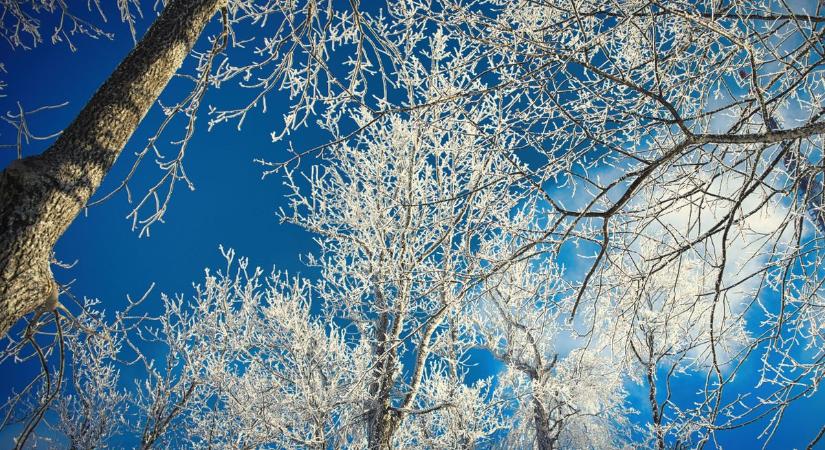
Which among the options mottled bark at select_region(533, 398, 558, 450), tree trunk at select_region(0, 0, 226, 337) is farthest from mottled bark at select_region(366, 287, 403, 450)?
mottled bark at select_region(533, 398, 558, 450)

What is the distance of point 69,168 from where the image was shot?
1492 mm

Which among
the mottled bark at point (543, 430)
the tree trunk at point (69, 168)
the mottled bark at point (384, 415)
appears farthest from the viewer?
the mottled bark at point (543, 430)

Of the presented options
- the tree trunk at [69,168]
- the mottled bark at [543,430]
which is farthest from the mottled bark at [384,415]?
the mottled bark at [543,430]

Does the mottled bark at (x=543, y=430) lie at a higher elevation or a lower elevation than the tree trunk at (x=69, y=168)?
higher

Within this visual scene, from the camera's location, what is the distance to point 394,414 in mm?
4816

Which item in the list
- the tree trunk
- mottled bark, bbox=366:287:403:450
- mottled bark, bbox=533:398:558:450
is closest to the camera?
the tree trunk

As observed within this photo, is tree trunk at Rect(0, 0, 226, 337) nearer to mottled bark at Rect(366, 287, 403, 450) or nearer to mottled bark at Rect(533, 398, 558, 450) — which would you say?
mottled bark at Rect(366, 287, 403, 450)

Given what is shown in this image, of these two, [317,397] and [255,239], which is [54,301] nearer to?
[317,397]

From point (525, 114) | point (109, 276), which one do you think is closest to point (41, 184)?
point (525, 114)

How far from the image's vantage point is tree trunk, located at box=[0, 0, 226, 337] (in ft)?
4.33

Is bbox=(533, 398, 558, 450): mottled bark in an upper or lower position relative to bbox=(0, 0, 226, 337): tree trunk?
upper

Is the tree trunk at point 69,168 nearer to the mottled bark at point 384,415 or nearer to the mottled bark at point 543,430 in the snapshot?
the mottled bark at point 384,415

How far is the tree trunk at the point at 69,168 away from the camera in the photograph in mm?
1319

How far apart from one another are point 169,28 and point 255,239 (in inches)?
2373
